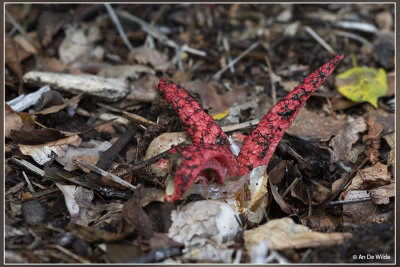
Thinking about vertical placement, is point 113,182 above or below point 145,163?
below

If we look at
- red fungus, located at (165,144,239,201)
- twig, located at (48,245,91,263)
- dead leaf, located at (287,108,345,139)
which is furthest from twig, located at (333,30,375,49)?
twig, located at (48,245,91,263)

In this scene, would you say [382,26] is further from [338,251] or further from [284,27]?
[338,251]

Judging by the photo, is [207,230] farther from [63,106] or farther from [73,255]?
[63,106]

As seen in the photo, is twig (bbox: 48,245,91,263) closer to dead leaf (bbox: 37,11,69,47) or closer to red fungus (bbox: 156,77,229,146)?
red fungus (bbox: 156,77,229,146)

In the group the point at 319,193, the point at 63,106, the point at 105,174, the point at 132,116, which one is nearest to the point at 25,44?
the point at 63,106

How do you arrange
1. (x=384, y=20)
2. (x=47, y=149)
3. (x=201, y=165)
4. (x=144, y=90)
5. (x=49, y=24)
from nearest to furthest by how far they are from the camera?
1. (x=201, y=165)
2. (x=47, y=149)
3. (x=144, y=90)
4. (x=49, y=24)
5. (x=384, y=20)

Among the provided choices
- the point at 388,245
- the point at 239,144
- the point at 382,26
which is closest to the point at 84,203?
the point at 239,144
